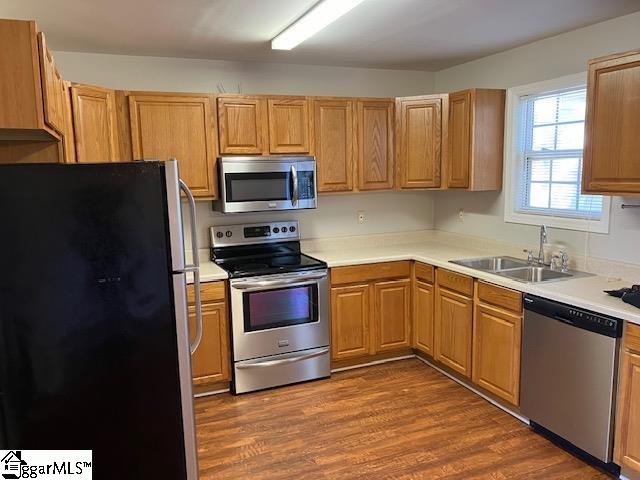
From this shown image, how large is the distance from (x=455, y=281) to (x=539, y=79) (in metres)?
1.59

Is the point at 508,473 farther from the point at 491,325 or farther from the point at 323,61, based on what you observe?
the point at 323,61

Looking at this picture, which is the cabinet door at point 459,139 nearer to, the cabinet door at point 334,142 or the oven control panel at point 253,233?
the cabinet door at point 334,142

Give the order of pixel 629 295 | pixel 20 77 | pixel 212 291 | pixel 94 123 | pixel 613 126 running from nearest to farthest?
pixel 20 77
pixel 629 295
pixel 613 126
pixel 94 123
pixel 212 291

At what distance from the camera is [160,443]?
6.46 feet

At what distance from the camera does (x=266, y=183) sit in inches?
145

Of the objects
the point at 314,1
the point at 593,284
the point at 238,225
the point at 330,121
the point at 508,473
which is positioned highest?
the point at 314,1

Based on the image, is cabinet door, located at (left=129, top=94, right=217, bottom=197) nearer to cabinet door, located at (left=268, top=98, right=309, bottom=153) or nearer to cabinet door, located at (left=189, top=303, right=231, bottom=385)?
cabinet door, located at (left=268, top=98, right=309, bottom=153)

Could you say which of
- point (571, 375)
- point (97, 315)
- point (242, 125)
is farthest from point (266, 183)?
point (571, 375)

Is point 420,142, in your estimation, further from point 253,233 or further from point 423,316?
point 253,233

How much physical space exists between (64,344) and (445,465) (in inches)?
79.2

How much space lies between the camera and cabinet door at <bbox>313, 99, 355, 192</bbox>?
3.88 metres

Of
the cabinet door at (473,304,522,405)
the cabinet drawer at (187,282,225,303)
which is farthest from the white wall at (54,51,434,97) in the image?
the cabinet door at (473,304,522,405)

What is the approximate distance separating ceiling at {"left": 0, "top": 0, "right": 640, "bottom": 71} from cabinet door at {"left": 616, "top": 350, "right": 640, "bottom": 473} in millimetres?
1928

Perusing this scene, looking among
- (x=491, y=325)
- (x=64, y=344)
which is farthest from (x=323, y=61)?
(x=64, y=344)
